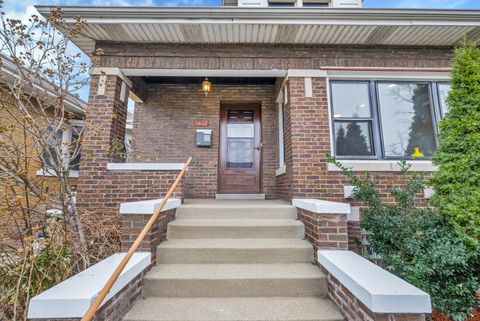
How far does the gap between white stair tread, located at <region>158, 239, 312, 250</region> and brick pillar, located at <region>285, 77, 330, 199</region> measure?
3.74 feet

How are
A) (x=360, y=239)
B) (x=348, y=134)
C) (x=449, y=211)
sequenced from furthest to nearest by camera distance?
(x=348, y=134)
(x=360, y=239)
(x=449, y=211)

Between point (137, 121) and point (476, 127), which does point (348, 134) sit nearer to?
point (476, 127)

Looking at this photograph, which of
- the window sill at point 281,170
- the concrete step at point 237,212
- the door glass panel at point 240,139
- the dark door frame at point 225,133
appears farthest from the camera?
the door glass panel at point 240,139

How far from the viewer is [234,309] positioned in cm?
209

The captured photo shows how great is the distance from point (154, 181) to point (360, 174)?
3.58 metres

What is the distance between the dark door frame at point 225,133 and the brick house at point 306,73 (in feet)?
3.43

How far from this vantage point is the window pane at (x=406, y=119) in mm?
4164

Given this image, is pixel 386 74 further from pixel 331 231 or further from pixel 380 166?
pixel 331 231

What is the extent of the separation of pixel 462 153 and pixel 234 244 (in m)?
3.13

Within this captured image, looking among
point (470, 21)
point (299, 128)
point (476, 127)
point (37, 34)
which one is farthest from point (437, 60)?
point (37, 34)

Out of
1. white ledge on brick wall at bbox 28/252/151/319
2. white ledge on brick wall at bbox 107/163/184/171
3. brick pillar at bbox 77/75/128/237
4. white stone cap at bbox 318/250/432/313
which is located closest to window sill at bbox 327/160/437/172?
white stone cap at bbox 318/250/432/313

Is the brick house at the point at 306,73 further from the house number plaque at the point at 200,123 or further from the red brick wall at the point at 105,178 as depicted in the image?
the house number plaque at the point at 200,123

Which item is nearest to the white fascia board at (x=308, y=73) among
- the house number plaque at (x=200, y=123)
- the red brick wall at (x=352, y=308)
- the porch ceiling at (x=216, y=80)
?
the porch ceiling at (x=216, y=80)

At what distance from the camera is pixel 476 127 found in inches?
111
